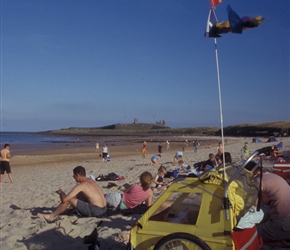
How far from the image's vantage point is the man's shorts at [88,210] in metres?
7.21

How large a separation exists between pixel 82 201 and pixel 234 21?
470 centimetres

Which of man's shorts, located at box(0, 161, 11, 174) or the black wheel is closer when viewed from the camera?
the black wheel

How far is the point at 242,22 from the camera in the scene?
3.92 meters

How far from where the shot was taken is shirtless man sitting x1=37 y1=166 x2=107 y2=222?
7211 millimetres

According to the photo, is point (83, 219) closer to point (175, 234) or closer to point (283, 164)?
point (175, 234)

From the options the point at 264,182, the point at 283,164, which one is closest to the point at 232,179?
the point at 264,182

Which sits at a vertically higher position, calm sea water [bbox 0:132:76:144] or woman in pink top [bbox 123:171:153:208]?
calm sea water [bbox 0:132:76:144]

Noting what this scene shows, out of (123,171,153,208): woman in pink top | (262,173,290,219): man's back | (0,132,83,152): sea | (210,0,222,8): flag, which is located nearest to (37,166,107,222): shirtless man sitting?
(123,171,153,208): woman in pink top

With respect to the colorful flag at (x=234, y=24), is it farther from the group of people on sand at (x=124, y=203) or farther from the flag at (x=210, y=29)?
the group of people on sand at (x=124, y=203)

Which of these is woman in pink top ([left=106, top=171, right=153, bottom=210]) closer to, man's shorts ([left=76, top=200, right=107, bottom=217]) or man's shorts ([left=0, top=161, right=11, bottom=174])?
man's shorts ([left=76, top=200, right=107, bottom=217])

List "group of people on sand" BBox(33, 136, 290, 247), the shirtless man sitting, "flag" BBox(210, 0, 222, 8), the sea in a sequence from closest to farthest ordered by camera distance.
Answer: "flag" BBox(210, 0, 222, 8) < "group of people on sand" BBox(33, 136, 290, 247) < the shirtless man sitting < the sea

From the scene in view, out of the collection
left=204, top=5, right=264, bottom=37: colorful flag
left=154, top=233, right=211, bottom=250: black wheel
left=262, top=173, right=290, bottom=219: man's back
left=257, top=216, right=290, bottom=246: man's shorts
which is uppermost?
left=204, top=5, right=264, bottom=37: colorful flag

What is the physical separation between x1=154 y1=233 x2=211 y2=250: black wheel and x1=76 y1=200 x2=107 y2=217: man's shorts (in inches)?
133

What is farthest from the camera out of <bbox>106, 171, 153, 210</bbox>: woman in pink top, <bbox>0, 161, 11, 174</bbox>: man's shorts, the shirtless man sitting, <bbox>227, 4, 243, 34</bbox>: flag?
<bbox>0, 161, 11, 174</bbox>: man's shorts
